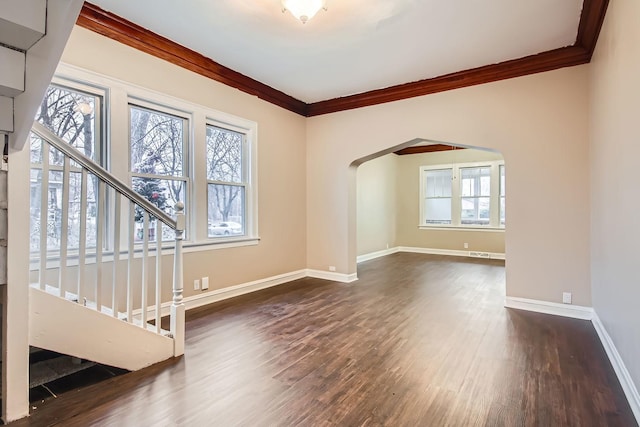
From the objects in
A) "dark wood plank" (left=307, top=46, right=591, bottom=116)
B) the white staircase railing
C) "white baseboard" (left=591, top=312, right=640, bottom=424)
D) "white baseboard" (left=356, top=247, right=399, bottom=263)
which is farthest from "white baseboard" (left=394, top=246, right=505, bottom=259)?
the white staircase railing

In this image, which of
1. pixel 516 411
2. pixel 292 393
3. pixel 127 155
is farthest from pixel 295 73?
pixel 516 411

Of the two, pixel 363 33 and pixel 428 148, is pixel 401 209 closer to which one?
pixel 428 148

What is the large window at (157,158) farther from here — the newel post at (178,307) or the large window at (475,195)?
the large window at (475,195)

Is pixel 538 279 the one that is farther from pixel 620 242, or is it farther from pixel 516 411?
pixel 516 411

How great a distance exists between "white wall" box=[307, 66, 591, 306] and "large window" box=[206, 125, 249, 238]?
7.36 ft

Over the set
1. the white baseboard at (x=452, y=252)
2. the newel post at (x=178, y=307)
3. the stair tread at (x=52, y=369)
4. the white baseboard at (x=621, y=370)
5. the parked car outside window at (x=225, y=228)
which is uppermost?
the parked car outside window at (x=225, y=228)

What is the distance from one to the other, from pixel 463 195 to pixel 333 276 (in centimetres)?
469

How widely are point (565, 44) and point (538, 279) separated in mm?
2545

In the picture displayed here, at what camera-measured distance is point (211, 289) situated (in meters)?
4.02

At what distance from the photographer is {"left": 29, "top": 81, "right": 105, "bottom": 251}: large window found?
2703 mm

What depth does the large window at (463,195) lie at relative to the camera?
7.70m

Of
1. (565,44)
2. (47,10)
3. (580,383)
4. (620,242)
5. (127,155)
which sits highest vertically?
(565,44)

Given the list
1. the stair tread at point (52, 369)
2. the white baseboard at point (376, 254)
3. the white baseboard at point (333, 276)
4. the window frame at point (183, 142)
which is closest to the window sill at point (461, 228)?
the white baseboard at point (376, 254)

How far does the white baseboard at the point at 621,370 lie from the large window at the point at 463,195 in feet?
16.5
